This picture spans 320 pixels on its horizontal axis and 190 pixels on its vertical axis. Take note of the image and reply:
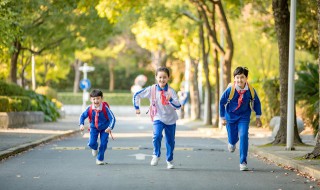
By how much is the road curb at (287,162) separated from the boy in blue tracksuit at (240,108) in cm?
94

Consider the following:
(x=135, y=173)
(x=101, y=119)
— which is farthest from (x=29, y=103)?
(x=135, y=173)

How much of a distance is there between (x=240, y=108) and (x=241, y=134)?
1.46 feet

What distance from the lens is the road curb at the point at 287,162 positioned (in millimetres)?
12927

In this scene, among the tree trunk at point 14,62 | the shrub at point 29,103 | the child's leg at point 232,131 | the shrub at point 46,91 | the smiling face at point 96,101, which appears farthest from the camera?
the shrub at point 46,91

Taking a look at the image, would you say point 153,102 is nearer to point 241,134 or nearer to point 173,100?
point 173,100

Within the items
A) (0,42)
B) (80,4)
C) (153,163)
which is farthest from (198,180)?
(80,4)

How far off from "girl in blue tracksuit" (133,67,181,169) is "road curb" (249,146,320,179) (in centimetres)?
216

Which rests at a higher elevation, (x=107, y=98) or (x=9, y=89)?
(x=9, y=89)

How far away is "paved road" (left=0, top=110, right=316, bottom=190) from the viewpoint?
11.5 m

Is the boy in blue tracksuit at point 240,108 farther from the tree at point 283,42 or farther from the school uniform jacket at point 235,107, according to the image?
the tree at point 283,42

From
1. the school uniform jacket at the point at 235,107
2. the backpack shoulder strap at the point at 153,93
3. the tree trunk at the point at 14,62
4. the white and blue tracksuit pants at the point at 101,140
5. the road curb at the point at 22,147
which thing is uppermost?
the tree trunk at the point at 14,62

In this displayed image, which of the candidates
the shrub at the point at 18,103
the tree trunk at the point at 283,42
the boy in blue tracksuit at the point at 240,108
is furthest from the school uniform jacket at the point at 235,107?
the shrub at the point at 18,103

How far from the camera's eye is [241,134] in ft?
46.9

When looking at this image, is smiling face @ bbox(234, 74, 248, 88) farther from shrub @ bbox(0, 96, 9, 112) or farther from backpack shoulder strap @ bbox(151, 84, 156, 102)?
shrub @ bbox(0, 96, 9, 112)
